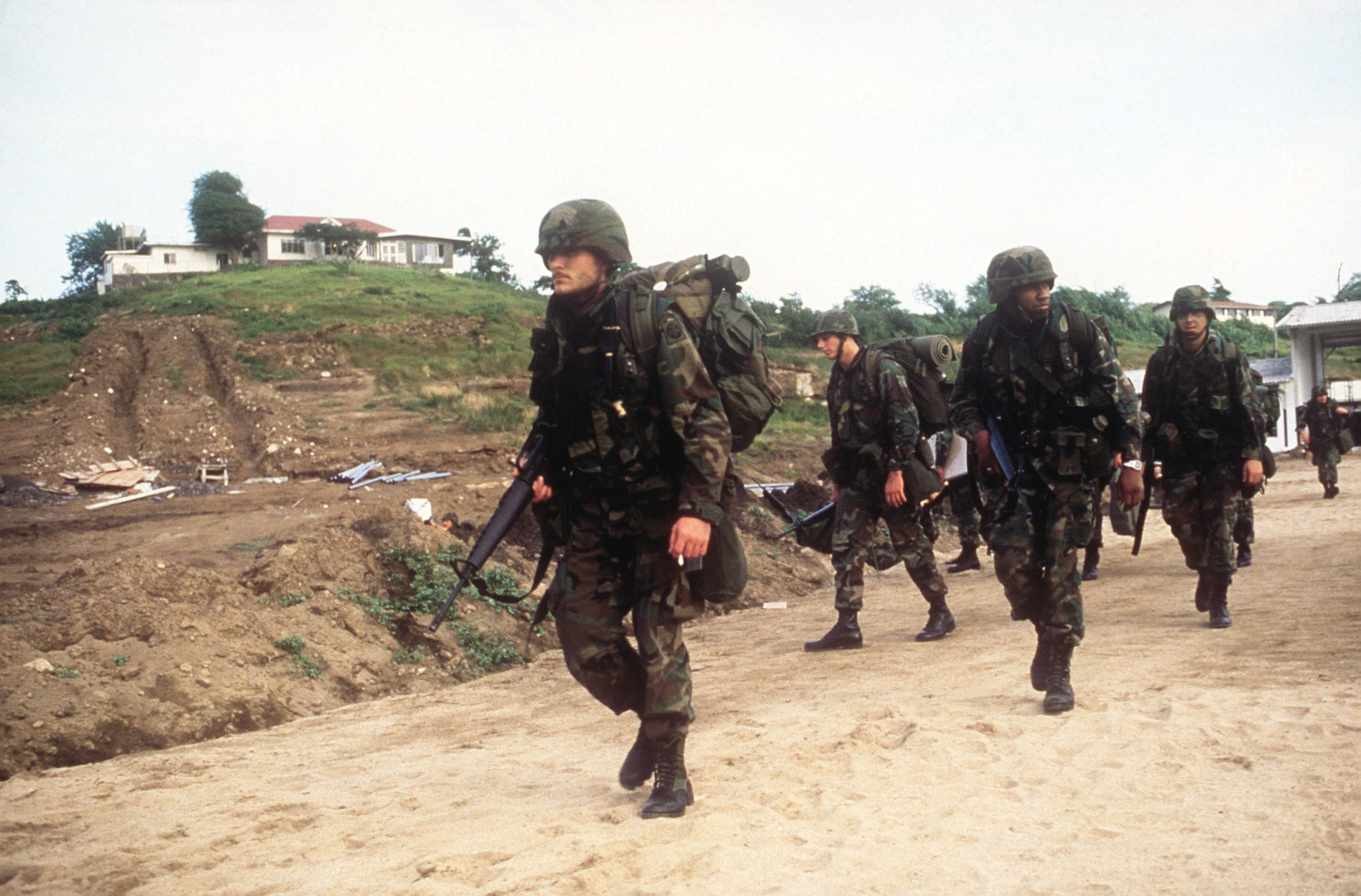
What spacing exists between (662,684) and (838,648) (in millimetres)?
3786

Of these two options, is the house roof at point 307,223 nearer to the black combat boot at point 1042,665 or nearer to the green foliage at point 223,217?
the green foliage at point 223,217

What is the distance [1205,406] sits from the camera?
7551 millimetres

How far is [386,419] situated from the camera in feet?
82.0

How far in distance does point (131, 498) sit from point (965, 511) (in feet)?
43.1

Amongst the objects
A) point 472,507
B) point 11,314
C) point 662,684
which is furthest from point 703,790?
point 11,314

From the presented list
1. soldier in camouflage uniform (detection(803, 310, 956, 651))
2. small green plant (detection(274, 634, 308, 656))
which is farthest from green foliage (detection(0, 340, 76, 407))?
soldier in camouflage uniform (detection(803, 310, 956, 651))

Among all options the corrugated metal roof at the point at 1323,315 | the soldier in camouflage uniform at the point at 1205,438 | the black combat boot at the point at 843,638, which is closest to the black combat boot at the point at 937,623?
the black combat boot at the point at 843,638

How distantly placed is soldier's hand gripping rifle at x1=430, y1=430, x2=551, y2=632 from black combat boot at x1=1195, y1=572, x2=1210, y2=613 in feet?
16.8

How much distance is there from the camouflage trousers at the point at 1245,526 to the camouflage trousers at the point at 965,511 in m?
2.46

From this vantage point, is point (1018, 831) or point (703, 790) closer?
point (1018, 831)

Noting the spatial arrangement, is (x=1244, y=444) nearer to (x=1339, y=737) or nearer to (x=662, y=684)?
(x=1339, y=737)

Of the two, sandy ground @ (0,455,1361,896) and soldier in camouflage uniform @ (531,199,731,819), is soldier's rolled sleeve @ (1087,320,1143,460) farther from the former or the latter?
soldier in camouflage uniform @ (531,199,731,819)

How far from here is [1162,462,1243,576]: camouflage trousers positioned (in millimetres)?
7426

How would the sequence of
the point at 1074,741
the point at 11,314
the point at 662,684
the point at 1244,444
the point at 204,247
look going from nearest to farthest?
the point at 662,684, the point at 1074,741, the point at 1244,444, the point at 11,314, the point at 204,247
